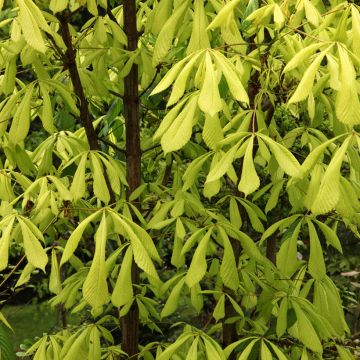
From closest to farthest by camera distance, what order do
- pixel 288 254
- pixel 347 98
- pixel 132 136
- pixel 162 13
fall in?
1. pixel 347 98
2. pixel 162 13
3. pixel 288 254
4. pixel 132 136

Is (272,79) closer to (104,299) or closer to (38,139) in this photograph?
(104,299)

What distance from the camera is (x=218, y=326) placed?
1.92m

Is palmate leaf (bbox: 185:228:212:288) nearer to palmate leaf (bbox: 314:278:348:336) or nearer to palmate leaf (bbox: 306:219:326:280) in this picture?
palmate leaf (bbox: 306:219:326:280)

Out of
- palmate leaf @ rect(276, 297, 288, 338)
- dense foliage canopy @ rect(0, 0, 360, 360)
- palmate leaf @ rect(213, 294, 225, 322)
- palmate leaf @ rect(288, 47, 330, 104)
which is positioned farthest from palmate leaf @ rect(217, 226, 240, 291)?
palmate leaf @ rect(288, 47, 330, 104)

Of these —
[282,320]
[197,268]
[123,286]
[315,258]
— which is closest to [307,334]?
[282,320]

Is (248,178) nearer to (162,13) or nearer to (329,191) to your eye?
(329,191)

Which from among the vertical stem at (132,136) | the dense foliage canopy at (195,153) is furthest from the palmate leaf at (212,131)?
the vertical stem at (132,136)

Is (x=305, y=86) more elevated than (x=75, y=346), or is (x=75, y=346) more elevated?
(x=305, y=86)

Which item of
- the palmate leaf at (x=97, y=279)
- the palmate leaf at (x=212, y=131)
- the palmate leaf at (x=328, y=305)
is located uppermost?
the palmate leaf at (x=212, y=131)

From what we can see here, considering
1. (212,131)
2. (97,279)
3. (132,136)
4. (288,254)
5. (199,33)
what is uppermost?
(199,33)

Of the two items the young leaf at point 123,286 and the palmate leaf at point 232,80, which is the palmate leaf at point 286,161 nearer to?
the palmate leaf at point 232,80

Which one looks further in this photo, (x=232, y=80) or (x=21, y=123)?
(x=21, y=123)

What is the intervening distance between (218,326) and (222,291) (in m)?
0.25

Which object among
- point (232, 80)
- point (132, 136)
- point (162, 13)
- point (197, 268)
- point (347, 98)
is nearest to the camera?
point (347, 98)
